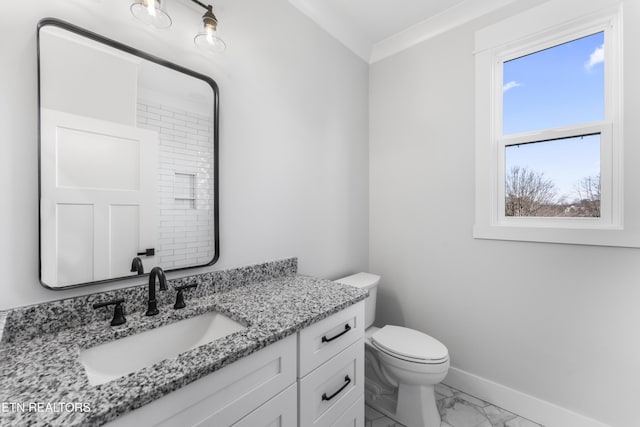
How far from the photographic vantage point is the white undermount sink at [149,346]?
2.67ft

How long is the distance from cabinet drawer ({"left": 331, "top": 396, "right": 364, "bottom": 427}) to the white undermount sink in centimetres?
64

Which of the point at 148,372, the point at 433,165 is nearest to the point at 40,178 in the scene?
the point at 148,372

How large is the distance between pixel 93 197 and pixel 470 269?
209 cm

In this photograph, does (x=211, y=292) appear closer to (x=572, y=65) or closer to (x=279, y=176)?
(x=279, y=176)

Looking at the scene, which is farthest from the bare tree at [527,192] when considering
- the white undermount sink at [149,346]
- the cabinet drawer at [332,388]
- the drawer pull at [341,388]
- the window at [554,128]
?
the white undermount sink at [149,346]

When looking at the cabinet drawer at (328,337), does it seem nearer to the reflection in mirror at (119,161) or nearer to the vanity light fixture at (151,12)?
the reflection in mirror at (119,161)

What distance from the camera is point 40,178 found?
0.86 m

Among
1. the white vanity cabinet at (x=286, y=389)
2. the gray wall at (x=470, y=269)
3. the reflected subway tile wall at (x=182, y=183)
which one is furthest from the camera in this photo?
the gray wall at (x=470, y=269)

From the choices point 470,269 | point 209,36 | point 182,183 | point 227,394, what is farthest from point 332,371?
point 209,36

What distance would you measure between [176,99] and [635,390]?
2636 mm

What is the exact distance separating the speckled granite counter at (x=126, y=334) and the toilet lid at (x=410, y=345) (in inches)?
20.5

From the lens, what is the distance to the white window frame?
141cm

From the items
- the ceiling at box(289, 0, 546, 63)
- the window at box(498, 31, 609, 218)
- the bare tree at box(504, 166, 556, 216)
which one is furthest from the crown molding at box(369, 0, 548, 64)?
the bare tree at box(504, 166, 556, 216)

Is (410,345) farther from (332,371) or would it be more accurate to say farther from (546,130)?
(546,130)
